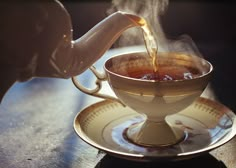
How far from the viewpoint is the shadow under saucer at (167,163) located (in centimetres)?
67

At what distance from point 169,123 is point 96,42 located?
9.2 inches

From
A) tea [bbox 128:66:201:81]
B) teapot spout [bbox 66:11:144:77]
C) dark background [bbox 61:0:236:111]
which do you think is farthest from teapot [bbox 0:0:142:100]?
dark background [bbox 61:0:236:111]

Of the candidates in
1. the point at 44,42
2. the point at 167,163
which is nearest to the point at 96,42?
the point at 44,42

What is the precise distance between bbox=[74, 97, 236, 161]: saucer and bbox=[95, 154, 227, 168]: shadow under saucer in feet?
0.05

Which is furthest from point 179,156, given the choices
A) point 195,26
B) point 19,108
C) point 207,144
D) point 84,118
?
point 195,26

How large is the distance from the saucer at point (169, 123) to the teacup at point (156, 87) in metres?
0.02

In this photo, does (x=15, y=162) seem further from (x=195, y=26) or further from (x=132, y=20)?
(x=195, y=26)

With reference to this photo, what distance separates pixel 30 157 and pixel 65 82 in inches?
15.4

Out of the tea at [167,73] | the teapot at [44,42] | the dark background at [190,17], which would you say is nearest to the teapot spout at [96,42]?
the teapot at [44,42]

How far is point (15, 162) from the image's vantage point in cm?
69

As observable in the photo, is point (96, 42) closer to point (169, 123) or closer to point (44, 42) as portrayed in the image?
point (44, 42)

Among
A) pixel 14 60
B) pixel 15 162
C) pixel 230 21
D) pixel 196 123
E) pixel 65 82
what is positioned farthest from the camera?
pixel 230 21

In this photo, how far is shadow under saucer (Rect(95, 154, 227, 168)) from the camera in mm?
667

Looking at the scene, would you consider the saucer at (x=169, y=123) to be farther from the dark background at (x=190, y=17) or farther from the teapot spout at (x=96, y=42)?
the dark background at (x=190, y=17)
